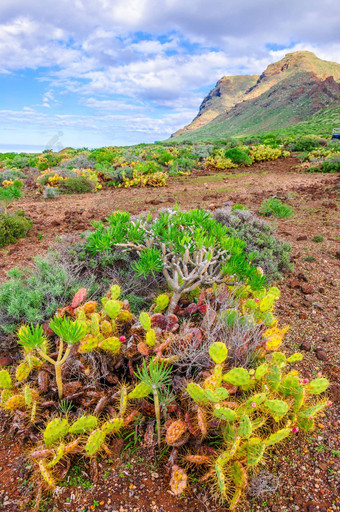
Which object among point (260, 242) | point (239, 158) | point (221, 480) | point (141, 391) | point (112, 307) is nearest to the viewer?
point (221, 480)

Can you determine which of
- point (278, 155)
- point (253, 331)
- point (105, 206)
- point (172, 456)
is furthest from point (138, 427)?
point (278, 155)

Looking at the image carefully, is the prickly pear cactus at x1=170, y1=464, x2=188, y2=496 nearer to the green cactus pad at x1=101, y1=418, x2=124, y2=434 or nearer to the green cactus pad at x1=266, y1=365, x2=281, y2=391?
the green cactus pad at x1=101, y1=418, x2=124, y2=434

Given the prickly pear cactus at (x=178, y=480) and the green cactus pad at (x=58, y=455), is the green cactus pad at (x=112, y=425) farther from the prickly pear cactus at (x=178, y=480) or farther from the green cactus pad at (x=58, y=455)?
the prickly pear cactus at (x=178, y=480)

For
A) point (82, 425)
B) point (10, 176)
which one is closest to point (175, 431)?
point (82, 425)

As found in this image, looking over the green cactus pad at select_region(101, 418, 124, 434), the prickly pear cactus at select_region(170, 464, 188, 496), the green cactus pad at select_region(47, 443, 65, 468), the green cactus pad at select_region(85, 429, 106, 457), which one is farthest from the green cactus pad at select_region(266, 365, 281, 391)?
the green cactus pad at select_region(47, 443, 65, 468)

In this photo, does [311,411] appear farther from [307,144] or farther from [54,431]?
[307,144]

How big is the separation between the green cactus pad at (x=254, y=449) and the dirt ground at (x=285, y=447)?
0.19 m

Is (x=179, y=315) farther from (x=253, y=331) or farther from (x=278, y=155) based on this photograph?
(x=278, y=155)

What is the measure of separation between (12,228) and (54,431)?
5.02 metres

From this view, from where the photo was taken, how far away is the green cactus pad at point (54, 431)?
1.96 meters

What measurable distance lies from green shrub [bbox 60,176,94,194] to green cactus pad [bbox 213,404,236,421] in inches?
397

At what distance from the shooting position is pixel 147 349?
8.37 feet

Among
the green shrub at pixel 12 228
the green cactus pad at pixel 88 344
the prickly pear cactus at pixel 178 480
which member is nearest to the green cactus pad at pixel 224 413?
the prickly pear cactus at pixel 178 480

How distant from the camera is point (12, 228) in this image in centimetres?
606
